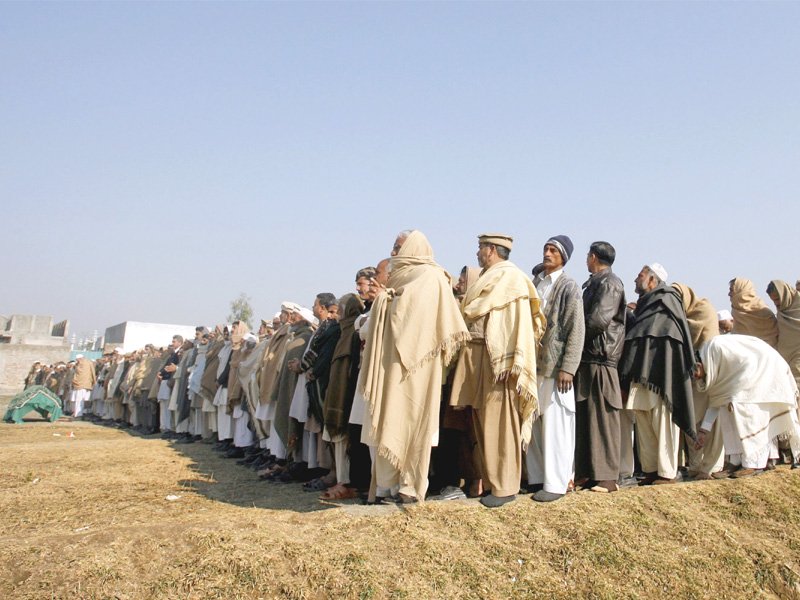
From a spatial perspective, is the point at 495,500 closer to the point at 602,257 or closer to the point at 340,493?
the point at 340,493

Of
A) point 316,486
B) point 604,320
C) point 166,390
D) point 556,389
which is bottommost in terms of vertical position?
point 316,486

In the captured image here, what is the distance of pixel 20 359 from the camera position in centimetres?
3100

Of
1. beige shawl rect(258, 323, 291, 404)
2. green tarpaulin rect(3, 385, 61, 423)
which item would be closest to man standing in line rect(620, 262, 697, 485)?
beige shawl rect(258, 323, 291, 404)

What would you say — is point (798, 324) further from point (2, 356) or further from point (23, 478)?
point (2, 356)

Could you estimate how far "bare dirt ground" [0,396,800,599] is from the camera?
3590 millimetres

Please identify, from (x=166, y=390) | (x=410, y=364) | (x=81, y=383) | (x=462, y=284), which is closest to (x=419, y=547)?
(x=410, y=364)

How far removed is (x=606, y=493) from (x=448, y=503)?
136 centimetres

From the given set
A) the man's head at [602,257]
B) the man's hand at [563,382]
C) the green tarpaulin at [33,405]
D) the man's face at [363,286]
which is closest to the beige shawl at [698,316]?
the man's head at [602,257]

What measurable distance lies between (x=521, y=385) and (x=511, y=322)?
50 cm

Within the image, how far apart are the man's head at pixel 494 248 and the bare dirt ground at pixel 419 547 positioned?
6.31 feet

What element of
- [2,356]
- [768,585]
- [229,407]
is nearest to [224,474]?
[229,407]

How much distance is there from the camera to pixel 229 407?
392 inches

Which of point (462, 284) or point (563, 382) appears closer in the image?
point (563, 382)

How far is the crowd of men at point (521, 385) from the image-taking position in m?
4.69
